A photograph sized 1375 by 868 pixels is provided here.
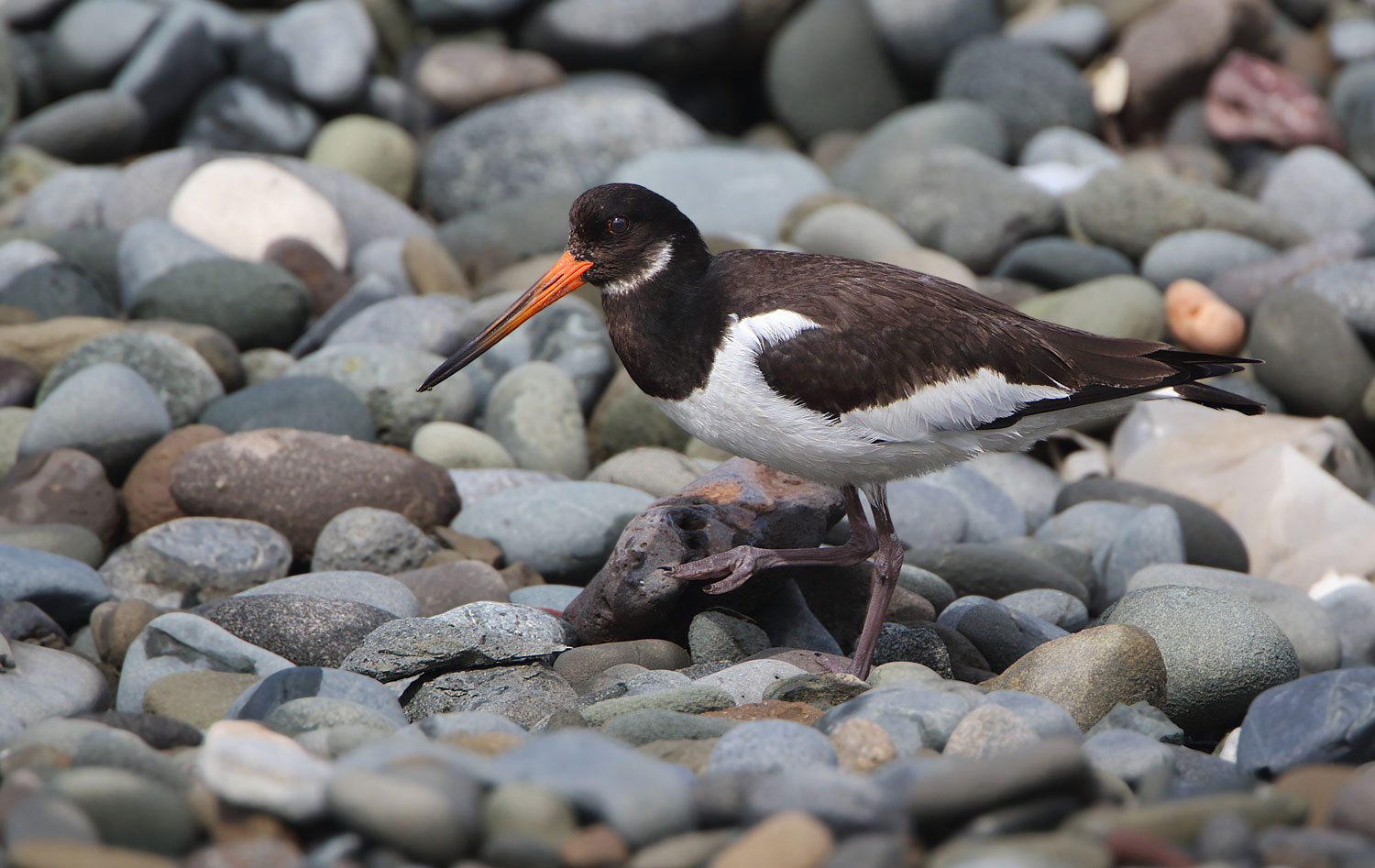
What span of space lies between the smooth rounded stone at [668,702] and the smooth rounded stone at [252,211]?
6.56 metres

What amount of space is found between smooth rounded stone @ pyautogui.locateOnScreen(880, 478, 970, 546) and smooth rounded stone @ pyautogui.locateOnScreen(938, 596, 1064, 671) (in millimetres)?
1293

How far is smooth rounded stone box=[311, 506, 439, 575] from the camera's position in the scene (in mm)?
6555

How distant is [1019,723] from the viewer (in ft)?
13.9

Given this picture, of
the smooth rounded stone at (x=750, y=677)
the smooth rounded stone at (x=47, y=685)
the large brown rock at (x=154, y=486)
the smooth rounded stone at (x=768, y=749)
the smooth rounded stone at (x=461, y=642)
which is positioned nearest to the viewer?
the smooth rounded stone at (x=768, y=749)

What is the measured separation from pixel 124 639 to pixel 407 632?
1372 millimetres

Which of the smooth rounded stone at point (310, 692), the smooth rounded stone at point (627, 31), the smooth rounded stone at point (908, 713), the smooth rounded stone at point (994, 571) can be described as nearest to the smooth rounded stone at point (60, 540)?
the smooth rounded stone at point (310, 692)

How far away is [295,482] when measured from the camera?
270 inches

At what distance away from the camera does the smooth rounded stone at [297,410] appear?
7625 mm

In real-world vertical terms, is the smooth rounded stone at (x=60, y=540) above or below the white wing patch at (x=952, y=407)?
below

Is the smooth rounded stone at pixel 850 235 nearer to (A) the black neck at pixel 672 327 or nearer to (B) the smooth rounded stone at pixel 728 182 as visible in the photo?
(B) the smooth rounded stone at pixel 728 182

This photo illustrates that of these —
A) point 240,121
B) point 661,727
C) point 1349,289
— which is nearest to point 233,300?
point 240,121

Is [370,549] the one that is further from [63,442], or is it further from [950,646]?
[950,646]

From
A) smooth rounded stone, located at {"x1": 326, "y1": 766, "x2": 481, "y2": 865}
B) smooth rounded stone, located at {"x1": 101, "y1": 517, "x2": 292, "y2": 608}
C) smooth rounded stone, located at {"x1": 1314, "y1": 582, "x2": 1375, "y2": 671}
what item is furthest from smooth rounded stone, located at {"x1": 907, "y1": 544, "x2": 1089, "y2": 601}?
smooth rounded stone, located at {"x1": 326, "y1": 766, "x2": 481, "y2": 865}

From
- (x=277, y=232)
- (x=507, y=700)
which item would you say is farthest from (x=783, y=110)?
(x=507, y=700)
